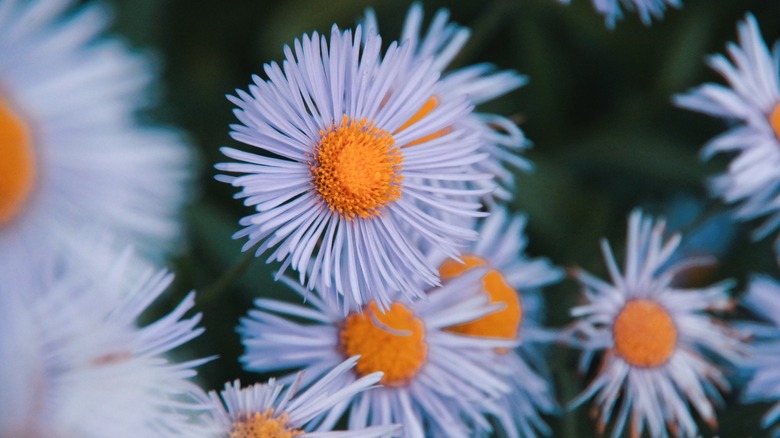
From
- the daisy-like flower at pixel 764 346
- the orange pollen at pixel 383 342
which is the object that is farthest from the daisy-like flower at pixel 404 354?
the daisy-like flower at pixel 764 346

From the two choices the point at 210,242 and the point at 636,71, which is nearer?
the point at 210,242

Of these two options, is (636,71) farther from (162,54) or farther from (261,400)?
(261,400)

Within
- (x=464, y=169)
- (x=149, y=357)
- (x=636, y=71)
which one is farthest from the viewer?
(x=636, y=71)

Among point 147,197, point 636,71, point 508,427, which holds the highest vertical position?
point 636,71

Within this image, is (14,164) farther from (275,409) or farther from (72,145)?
(275,409)

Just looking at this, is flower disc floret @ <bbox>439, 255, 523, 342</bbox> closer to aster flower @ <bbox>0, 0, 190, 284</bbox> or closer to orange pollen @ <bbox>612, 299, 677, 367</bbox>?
orange pollen @ <bbox>612, 299, 677, 367</bbox>

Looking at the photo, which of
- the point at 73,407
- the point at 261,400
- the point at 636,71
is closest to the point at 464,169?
the point at 261,400
